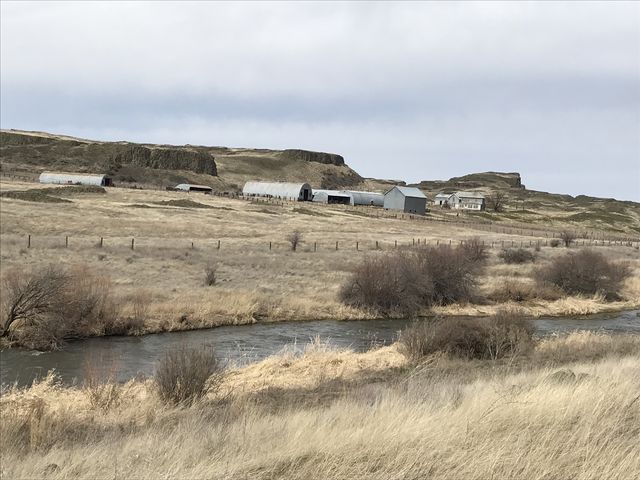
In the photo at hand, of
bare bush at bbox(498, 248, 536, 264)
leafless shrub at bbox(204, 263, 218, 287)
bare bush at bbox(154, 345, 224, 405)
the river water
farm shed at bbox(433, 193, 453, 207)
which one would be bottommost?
the river water

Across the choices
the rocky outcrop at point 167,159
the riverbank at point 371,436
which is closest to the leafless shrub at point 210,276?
the riverbank at point 371,436

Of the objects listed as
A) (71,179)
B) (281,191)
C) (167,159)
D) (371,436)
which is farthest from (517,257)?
(167,159)

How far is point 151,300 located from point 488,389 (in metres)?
20.2

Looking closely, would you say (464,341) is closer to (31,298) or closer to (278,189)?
(31,298)

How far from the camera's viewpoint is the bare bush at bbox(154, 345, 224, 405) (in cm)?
1034

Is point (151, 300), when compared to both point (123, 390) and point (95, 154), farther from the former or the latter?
point (95, 154)

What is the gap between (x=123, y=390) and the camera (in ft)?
41.4

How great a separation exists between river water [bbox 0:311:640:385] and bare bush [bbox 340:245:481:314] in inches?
62.0

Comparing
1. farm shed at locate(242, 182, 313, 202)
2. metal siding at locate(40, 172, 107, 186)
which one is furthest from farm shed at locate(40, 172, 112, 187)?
farm shed at locate(242, 182, 313, 202)

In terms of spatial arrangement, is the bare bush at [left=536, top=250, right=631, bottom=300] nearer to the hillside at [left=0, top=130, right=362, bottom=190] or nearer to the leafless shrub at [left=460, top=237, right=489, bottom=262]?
the leafless shrub at [left=460, top=237, right=489, bottom=262]

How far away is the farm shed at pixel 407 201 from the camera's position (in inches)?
4183

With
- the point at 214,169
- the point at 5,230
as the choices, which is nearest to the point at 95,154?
the point at 214,169

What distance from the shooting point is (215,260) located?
3775 cm

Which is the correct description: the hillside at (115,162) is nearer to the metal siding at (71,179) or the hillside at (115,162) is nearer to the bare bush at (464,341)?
the metal siding at (71,179)
